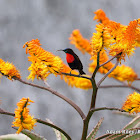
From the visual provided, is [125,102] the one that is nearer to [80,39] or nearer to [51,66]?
[51,66]

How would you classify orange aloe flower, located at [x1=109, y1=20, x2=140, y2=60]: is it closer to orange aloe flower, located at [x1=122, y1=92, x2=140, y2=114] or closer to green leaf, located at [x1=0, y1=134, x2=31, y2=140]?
orange aloe flower, located at [x1=122, y1=92, x2=140, y2=114]

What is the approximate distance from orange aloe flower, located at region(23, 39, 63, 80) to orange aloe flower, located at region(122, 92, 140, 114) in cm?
7

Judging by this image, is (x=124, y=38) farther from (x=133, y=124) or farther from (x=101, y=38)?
(x=133, y=124)

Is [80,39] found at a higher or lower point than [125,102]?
higher

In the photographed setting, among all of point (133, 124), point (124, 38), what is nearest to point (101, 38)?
point (124, 38)

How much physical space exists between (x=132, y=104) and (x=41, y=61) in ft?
0.32

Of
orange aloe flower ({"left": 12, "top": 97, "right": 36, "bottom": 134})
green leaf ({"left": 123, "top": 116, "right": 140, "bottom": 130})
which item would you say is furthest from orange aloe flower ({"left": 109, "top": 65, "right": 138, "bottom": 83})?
orange aloe flower ({"left": 12, "top": 97, "right": 36, "bottom": 134})

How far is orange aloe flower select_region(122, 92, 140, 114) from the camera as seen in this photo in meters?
0.26

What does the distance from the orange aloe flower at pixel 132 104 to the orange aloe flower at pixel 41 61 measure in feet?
0.24

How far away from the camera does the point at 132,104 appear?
27 cm

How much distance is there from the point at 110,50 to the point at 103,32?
3cm

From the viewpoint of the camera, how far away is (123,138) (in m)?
0.31

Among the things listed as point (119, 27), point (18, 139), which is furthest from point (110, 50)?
point (18, 139)

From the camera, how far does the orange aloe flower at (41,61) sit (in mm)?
244
